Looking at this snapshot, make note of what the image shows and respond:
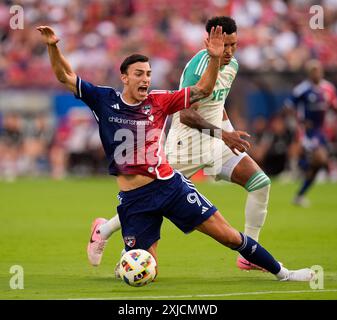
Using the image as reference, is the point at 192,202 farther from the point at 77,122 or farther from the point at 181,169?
the point at 77,122

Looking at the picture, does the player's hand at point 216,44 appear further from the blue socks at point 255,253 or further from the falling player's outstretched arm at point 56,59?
→ the blue socks at point 255,253

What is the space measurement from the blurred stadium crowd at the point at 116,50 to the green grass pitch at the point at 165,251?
6.02 meters

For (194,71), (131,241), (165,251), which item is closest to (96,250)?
(131,241)

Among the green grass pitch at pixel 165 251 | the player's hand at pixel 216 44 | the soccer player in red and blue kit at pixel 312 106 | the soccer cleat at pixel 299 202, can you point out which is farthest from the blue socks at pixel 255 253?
the soccer player in red and blue kit at pixel 312 106

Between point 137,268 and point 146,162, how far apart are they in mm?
1036

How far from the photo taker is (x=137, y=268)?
28.2ft

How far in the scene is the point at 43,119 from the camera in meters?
27.5

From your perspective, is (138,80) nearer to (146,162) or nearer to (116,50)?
(146,162)

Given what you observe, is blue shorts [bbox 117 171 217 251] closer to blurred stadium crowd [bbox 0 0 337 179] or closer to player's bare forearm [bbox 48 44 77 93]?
player's bare forearm [bbox 48 44 77 93]

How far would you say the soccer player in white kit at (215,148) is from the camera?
32.9ft

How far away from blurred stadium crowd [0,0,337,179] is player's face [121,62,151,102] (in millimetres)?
16895

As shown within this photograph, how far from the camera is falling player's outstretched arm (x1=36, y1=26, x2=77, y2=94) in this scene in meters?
8.64

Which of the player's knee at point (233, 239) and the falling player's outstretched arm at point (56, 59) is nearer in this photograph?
the falling player's outstretched arm at point (56, 59)

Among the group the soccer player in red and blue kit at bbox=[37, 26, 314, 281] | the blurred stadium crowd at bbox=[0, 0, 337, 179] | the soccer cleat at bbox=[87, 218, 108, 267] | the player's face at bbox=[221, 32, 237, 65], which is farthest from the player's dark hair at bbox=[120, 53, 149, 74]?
the blurred stadium crowd at bbox=[0, 0, 337, 179]
